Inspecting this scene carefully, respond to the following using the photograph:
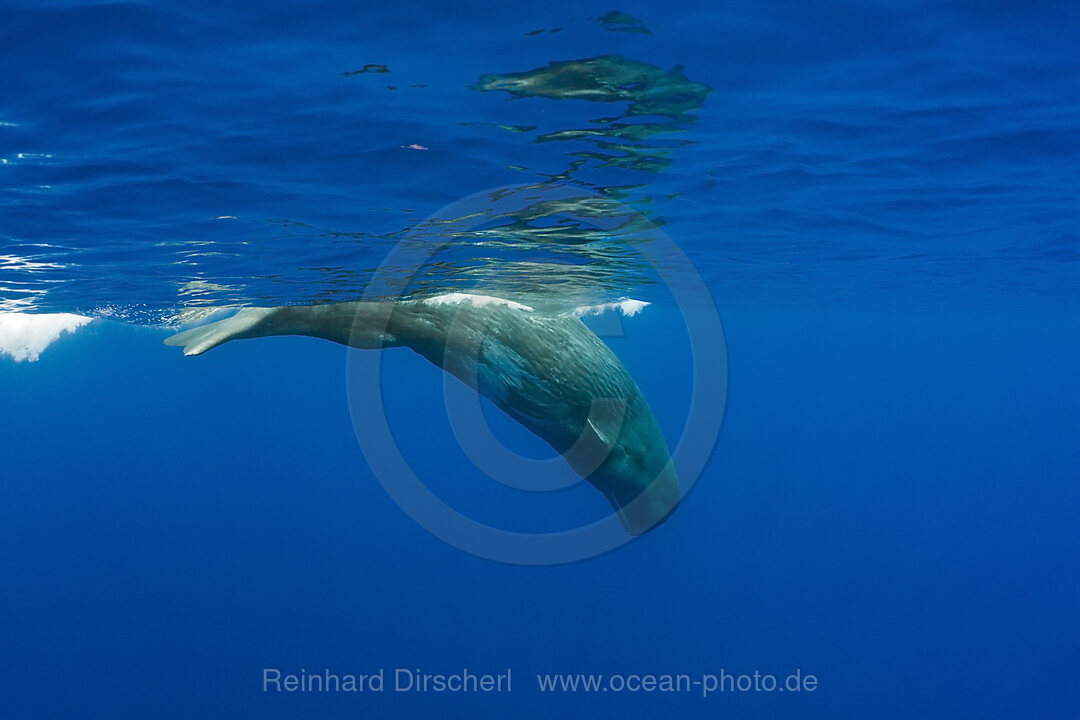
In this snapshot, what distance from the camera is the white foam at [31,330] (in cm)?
2246

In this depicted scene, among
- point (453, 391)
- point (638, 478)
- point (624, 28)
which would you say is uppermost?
point (624, 28)

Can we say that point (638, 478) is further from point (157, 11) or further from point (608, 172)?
point (157, 11)

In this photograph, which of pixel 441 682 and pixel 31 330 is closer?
pixel 31 330

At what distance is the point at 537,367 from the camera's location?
7.18m

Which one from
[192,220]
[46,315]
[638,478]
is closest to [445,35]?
[638,478]

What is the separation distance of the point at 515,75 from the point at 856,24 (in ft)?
9.19

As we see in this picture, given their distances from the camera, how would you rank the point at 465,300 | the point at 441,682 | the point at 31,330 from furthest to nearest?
the point at 441,682 < the point at 31,330 < the point at 465,300

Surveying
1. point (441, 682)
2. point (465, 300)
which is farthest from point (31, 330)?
point (465, 300)

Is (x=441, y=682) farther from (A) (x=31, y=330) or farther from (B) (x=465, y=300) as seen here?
(B) (x=465, y=300)

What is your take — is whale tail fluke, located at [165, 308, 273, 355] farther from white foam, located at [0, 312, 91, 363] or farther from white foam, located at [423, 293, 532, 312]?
white foam, located at [0, 312, 91, 363]

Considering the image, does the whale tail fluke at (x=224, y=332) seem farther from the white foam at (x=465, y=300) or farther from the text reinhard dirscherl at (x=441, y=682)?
the text reinhard dirscherl at (x=441, y=682)

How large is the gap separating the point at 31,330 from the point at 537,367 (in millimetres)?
31885

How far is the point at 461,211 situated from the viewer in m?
9.07

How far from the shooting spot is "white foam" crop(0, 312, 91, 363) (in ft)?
73.7
